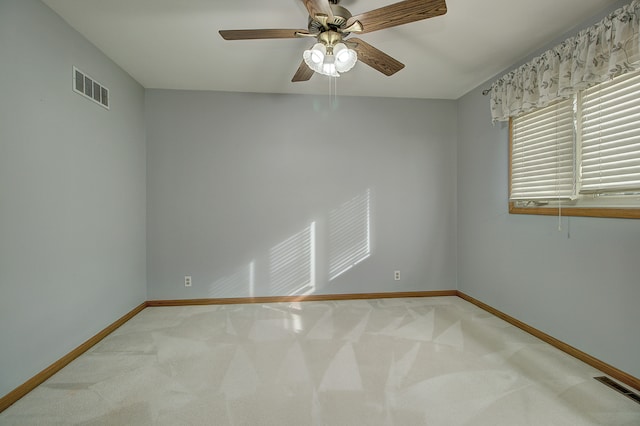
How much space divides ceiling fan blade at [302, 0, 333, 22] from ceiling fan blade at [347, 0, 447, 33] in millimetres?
165

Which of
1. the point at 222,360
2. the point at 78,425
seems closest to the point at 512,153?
the point at 222,360

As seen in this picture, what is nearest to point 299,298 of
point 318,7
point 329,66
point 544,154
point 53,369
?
point 53,369

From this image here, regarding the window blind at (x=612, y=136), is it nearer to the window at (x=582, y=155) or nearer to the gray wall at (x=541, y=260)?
the window at (x=582, y=155)

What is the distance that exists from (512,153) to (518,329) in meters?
1.72

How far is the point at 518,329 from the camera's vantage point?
288 centimetres

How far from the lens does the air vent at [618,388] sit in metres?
1.85

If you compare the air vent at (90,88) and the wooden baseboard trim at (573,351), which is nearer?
the wooden baseboard trim at (573,351)

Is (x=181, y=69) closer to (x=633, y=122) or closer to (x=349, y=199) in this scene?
(x=349, y=199)

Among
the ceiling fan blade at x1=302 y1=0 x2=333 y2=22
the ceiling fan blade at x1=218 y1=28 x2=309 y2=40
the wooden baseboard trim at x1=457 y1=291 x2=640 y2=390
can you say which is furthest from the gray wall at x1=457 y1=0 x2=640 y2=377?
the ceiling fan blade at x1=218 y1=28 x2=309 y2=40

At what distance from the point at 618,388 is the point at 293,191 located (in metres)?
3.22

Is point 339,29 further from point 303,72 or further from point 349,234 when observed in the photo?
point 349,234

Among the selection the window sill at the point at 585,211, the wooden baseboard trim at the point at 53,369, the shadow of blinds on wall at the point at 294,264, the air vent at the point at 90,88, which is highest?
the air vent at the point at 90,88

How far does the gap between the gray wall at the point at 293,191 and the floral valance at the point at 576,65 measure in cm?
122

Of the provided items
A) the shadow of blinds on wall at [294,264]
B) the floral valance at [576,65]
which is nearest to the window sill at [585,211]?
the floral valance at [576,65]
